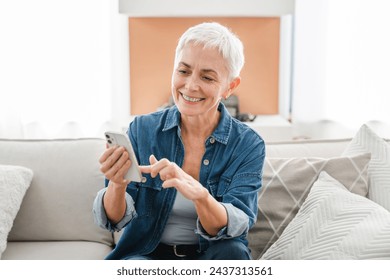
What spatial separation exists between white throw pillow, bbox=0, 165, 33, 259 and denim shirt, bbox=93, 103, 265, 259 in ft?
1.29

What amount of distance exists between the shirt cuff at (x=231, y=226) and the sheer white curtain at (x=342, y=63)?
4.36 feet

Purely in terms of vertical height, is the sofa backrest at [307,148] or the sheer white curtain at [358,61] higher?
the sheer white curtain at [358,61]

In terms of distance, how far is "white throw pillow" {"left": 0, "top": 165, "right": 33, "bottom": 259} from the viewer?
1668 mm

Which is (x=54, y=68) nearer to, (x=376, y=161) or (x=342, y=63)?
(x=342, y=63)

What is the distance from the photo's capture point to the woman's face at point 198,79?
4.69 ft

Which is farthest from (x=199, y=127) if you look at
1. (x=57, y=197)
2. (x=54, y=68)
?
(x=54, y=68)

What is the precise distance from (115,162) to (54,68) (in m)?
1.72

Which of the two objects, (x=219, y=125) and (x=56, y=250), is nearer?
(x=219, y=125)

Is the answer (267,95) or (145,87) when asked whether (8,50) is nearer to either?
(145,87)

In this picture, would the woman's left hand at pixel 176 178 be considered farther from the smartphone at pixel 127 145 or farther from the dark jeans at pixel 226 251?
the dark jeans at pixel 226 251

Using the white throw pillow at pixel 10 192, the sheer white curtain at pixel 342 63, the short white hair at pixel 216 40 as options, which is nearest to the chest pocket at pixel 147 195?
the short white hair at pixel 216 40

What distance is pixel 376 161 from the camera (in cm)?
171

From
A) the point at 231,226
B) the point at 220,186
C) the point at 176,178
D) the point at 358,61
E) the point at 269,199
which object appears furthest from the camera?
the point at 358,61
